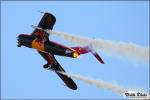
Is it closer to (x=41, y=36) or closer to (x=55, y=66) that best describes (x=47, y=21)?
(x=41, y=36)

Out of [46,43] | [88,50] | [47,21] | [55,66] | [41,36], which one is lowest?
[55,66]

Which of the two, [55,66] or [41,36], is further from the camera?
[55,66]

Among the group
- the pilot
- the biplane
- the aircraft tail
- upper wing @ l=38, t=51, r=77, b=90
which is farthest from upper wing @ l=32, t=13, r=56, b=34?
upper wing @ l=38, t=51, r=77, b=90

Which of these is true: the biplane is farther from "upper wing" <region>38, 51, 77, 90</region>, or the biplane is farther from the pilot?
"upper wing" <region>38, 51, 77, 90</region>

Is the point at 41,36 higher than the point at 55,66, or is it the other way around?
the point at 41,36

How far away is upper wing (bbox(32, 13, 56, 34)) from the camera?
161ft

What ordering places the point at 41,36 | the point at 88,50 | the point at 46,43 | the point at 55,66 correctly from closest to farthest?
1. the point at 88,50
2. the point at 46,43
3. the point at 41,36
4. the point at 55,66

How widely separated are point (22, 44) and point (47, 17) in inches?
167

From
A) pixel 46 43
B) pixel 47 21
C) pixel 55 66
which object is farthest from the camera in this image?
pixel 55 66

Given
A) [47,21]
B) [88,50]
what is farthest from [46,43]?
[88,50]

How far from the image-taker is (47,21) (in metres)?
49.6

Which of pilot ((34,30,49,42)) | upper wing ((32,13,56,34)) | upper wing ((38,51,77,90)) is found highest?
upper wing ((32,13,56,34))

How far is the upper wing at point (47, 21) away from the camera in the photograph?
49219mm

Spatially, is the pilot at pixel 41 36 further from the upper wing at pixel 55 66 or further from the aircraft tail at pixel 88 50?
the upper wing at pixel 55 66
